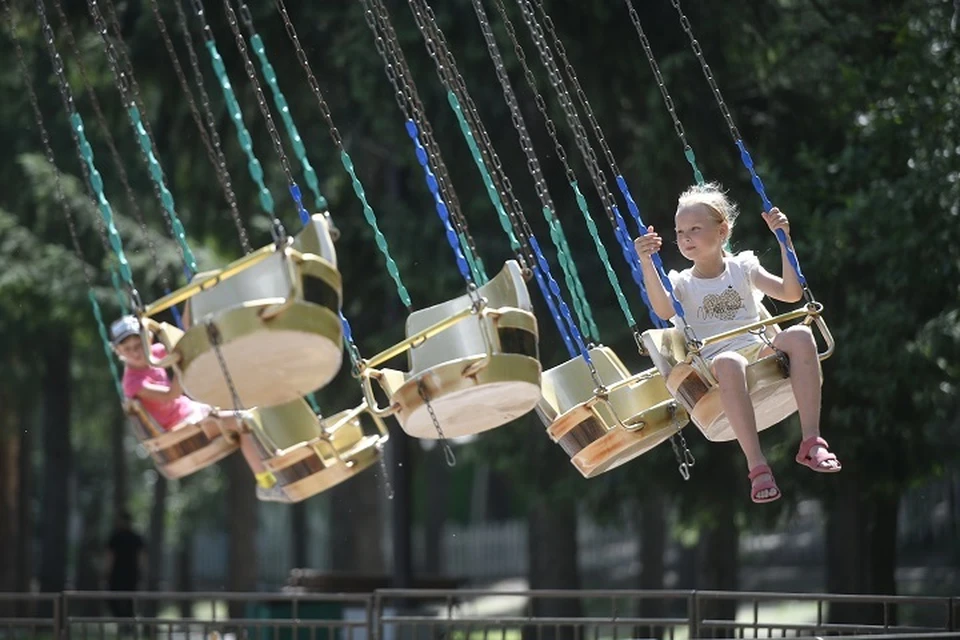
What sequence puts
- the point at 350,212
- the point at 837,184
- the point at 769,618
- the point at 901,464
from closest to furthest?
the point at 837,184
the point at 901,464
the point at 350,212
the point at 769,618

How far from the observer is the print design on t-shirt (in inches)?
315

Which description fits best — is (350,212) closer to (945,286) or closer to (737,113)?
(737,113)

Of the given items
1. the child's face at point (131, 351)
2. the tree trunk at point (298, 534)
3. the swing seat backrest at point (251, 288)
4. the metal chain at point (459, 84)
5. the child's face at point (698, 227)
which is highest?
the tree trunk at point (298, 534)

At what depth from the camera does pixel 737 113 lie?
1523cm

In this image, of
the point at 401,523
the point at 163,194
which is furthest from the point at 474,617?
the point at 401,523

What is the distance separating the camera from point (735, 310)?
8008 millimetres

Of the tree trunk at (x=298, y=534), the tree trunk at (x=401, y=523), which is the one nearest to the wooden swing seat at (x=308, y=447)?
the tree trunk at (x=401, y=523)

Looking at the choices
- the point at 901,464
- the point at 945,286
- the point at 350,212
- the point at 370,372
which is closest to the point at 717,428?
the point at 370,372

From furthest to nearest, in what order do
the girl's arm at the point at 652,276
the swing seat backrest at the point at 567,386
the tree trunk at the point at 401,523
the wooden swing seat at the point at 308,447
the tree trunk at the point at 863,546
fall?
the tree trunk at the point at 401,523, the tree trunk at the point at 863,546, the wooden swing seat at the point at 308,447, the swing seat backrest at the point at 567,386, the girl's arm at the point at 652,276

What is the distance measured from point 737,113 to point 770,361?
7971 mm

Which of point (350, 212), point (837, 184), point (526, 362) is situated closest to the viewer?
point (526, 362)

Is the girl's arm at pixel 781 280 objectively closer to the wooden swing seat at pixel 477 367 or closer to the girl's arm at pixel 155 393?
the wooden swing seat at pixel 477 367

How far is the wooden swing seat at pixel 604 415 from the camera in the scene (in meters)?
8.10

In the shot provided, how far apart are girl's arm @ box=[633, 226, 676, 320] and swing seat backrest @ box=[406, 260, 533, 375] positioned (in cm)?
53
